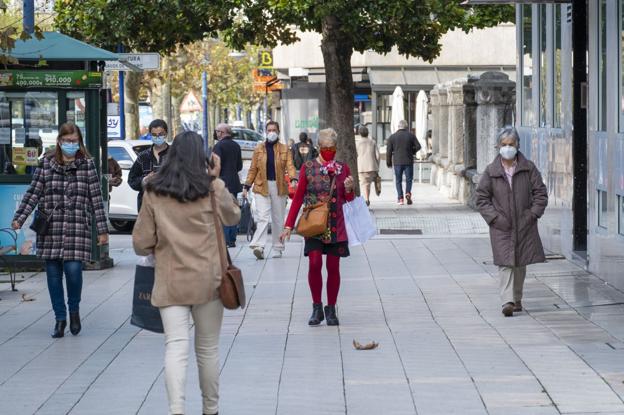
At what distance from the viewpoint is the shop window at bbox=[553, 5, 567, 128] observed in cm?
1667

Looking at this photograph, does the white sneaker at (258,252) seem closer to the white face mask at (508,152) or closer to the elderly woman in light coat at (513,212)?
the elderly woman in light coat at (513,212)

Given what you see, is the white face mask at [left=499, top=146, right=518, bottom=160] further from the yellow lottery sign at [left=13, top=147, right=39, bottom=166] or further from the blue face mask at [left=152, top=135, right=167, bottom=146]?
the yellow lottery sign at [left=13, top=147, right=39, bottom=166]

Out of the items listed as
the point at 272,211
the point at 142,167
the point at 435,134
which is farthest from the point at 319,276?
the point at 435,134

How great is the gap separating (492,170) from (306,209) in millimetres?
1695

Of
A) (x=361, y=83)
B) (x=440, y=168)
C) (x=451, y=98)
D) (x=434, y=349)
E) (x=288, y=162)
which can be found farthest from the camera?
(x=361, y=83)

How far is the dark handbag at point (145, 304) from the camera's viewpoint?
7285 millimetres

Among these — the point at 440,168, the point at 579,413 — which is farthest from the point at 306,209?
the point at 440,168

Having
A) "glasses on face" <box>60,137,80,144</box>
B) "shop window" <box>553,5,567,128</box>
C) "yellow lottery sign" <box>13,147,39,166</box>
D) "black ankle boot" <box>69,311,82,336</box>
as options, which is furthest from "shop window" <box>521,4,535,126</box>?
"black ankle boot" <box>69,311,82,336</box>

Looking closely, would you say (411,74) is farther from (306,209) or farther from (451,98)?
(306,209)

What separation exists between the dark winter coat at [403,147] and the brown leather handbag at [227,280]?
20622 millimetres

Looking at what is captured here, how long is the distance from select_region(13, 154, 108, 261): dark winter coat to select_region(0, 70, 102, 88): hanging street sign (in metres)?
4.58

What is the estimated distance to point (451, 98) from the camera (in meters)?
29.7

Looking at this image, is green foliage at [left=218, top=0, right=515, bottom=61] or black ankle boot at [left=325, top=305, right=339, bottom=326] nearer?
black ankle boot at [left=325, top=305, right=339, bottom=326]

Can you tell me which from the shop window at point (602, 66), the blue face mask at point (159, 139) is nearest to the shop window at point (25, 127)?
the blue face mask at point (159, 139)
